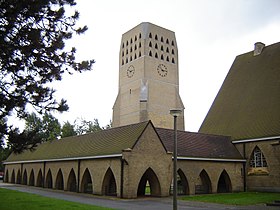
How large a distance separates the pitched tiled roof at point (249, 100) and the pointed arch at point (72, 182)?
15.4 metres

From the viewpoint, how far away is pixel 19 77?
11.2m

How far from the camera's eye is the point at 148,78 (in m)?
51.2

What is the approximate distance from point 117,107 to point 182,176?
29544mm

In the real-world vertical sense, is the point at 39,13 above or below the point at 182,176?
above

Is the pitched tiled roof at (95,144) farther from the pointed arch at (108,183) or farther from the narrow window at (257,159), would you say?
the narrow window at (257,159)

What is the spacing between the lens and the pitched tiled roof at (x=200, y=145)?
27661 mm

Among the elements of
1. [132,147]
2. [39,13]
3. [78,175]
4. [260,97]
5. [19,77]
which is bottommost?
[78,175]

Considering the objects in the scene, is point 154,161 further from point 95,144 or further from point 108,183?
point 95,144

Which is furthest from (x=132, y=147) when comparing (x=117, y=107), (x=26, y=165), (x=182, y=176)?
(x=117, y=107)

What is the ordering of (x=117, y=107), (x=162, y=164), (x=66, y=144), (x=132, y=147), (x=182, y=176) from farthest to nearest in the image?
(x=117, y=107) < (x=66, y=144) < (x=182, y=176) < (x=162, y=164) < (x=132, y=147)

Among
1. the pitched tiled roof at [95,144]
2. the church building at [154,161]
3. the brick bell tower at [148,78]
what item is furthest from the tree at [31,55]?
the brick bell tower at [148,78]

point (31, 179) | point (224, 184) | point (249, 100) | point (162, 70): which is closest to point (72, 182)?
point (31, 179)

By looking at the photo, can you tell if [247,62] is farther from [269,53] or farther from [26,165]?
[26,165]

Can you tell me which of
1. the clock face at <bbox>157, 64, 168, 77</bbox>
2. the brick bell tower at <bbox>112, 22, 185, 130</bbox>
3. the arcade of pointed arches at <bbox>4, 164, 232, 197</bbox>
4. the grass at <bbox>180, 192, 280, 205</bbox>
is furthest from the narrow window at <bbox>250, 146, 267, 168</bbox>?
the clock face at <bbox>157, 64, 168, 77</bbox>
